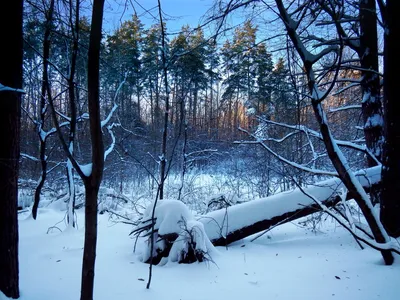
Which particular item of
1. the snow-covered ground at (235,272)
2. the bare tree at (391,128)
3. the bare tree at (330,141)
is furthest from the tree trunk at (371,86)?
the bare tree at (330,141)

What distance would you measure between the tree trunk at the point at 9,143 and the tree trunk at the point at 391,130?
11.8 feet

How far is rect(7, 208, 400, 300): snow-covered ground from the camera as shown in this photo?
2.31 meters

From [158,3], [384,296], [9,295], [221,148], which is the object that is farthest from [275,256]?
[221,148]

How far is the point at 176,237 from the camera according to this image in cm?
337

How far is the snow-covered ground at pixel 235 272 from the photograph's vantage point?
2309 millimetres

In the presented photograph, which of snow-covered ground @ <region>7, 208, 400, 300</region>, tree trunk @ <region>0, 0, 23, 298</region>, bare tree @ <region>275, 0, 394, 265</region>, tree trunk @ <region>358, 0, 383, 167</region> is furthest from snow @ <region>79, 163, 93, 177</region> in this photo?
tree trunk @ <region>358, 0, 383, 167</region>

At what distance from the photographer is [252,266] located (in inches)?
121

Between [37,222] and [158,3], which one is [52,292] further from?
[37,222]

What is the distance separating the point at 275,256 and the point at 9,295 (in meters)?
2.78

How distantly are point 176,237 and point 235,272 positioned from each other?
0.86 meters

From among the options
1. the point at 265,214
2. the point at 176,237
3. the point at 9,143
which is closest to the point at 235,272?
the point at 176,237

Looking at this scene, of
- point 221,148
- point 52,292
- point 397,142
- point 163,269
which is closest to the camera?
point 52,292

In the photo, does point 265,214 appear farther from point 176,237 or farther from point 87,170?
point 87,170

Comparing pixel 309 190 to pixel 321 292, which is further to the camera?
pixel 309 190
